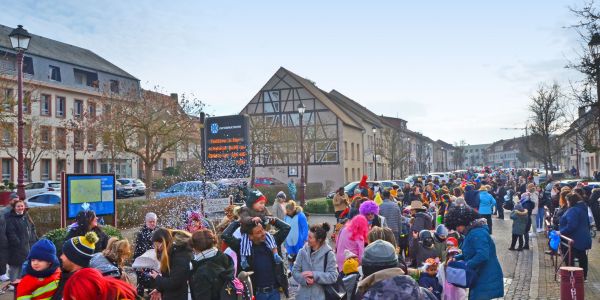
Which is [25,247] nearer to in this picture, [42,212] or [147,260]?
[147,260]

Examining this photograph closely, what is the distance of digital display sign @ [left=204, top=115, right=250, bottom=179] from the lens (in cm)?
1616

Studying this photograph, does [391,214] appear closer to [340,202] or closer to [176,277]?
[340,202]

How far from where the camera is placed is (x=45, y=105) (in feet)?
150

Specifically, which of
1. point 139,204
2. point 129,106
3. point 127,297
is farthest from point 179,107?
point 127,297

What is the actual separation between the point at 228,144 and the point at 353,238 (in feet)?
30.3

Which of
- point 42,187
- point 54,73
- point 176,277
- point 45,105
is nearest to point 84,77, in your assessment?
point 54,73

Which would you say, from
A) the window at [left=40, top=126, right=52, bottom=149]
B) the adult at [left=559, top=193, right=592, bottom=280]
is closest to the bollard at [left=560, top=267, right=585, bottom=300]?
the adult at [left=559, top=193, right=592, bottom=280]

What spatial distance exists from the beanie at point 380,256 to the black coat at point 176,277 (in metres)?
2.35

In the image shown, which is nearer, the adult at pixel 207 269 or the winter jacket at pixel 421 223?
the adult at pixel 207 269

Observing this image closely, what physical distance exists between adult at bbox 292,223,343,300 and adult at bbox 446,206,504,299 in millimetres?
1421

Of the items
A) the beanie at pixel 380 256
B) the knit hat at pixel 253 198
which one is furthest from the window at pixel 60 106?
the beanie at pixel 380 256

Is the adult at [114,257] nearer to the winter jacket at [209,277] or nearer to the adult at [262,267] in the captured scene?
the winter jacket at [209,277]

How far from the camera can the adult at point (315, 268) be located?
19.0ft

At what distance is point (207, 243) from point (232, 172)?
1122 centimetres
